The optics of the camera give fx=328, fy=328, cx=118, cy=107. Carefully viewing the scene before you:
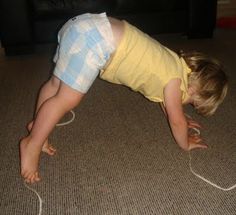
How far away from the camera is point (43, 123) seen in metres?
0.97

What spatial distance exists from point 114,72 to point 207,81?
29cm

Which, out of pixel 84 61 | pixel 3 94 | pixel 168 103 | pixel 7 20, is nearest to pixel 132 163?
pixel 168 103

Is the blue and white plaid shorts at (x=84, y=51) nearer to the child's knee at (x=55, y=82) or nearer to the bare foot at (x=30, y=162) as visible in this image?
the child's knee at (x=55, y=82)

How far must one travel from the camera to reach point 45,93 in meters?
1.13

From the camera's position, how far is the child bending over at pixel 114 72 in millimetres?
946

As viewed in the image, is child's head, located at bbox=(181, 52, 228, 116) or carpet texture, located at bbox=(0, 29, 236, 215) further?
child's head, located at bbox=(181, 52, 228, 116)

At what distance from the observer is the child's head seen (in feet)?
3.36

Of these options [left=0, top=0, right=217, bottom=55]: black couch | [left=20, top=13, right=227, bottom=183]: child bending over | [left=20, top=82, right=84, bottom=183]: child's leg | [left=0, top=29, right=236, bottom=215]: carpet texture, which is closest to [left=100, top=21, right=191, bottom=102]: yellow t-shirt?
[left=20, top=13, right=227, bottom=183]: child bending over

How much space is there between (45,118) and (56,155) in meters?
0.18

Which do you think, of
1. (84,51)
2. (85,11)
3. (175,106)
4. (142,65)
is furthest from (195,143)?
(85,11)

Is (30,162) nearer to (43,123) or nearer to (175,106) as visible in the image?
(43,123)

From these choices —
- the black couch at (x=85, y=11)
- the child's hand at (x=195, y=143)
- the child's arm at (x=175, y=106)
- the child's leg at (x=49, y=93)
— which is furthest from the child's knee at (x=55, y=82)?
the black couch at (x=85, y=11)

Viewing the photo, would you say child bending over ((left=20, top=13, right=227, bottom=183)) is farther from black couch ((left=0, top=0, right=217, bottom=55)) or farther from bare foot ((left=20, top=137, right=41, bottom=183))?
black couch ((left=0, top=0, right=217, bottom=55))

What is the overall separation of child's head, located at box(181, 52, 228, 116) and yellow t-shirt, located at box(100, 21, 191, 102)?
5 cm
